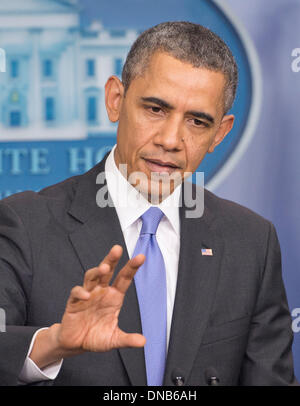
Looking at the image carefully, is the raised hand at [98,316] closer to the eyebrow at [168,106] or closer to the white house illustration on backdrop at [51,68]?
the eyebrow at [168,106]

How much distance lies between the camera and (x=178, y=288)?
1.79 metres

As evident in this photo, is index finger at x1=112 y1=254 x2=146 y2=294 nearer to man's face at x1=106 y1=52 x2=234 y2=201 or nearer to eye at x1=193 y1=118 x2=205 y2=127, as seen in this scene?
man's face at x1=106 y1=52 x2=234 y2=201

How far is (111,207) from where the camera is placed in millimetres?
1859

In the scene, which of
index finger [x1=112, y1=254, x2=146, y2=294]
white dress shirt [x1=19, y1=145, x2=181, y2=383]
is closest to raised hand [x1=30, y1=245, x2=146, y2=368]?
index finger [x1=112, y1=254, x2=146, y2=294]

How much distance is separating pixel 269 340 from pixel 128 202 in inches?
22.1

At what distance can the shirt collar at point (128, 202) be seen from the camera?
1858mm

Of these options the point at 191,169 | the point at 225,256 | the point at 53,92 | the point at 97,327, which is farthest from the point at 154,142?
the point at 53,92

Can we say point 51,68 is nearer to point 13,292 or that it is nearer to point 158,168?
point 158,168

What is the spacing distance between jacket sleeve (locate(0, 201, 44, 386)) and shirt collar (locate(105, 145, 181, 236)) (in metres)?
0.28

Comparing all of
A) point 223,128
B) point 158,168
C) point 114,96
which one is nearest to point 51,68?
point 114,96

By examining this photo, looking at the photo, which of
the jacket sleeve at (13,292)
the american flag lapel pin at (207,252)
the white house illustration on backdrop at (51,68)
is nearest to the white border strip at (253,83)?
the white house illustration on backdrop at (51,68)

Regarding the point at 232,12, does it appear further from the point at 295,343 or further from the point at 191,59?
the point at 295,343
